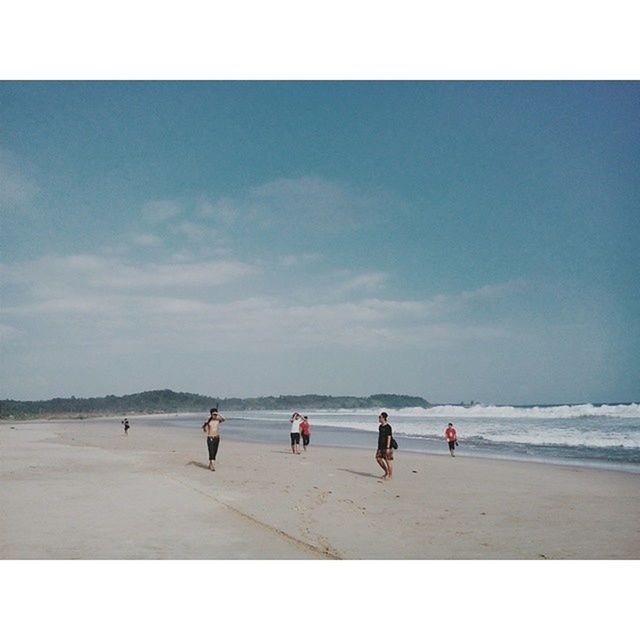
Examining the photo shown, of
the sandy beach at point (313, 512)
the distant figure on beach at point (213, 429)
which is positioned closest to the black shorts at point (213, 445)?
the distant figure on beach at point (213, 429)

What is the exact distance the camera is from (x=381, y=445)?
14.0 meters

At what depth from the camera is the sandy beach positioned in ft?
25.6

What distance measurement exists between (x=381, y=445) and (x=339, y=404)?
77.9 metres

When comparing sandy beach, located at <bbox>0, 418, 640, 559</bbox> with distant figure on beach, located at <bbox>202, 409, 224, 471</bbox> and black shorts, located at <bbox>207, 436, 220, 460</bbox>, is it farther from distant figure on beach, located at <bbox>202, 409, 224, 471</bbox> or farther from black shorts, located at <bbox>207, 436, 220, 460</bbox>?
distant figure on beach, located at <bbox>202, 409, 224, 471</bbox>

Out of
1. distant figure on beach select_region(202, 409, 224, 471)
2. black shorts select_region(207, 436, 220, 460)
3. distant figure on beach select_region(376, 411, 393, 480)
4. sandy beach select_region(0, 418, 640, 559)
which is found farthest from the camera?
black shorts select_region(207, 436, 220, 460)

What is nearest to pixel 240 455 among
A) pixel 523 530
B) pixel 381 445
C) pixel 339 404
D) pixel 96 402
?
pixel 381 445

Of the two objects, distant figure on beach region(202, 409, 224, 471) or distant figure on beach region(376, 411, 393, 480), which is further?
distant figure on beach region(202, 409, 224, 471)

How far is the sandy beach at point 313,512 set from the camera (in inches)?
307

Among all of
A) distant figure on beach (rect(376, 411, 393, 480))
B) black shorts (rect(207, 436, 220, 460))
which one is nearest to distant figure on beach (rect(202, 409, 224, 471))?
black shorts (rect(207, 436, 220, 460))

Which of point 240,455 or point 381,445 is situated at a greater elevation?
point 381,445

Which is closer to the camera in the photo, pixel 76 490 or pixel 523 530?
pixel 523 530

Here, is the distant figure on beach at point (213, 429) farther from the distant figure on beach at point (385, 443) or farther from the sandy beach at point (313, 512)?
the distant figure on beach at point (385, 443)

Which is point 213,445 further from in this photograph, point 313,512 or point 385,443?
point 313,512
